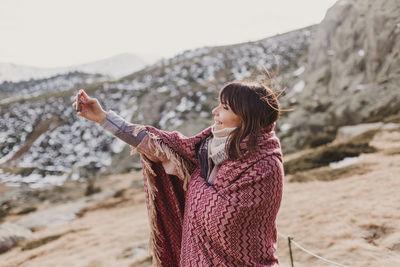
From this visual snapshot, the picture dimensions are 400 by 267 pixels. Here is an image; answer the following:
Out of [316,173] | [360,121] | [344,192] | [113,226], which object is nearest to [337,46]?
[360,121]

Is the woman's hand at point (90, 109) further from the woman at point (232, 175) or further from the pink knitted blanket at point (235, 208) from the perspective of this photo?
the pink knitted blanket at point (235, 208)

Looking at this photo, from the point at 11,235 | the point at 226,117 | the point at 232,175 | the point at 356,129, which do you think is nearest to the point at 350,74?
the point at 356,129


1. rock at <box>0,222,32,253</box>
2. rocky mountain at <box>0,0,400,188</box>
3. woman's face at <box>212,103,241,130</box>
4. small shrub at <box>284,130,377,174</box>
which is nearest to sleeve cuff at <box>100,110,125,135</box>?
woman's face at <box>212,103,241,130</box>

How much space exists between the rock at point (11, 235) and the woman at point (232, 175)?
357 inches

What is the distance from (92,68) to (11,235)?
11537 cm

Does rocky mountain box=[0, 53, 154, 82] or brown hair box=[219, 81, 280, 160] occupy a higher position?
rocky mountain box=[0, 53, 154, 82]

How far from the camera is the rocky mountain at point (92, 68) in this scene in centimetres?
9895

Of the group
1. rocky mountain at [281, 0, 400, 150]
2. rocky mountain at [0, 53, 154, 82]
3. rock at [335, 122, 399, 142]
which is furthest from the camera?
rocky mountain at [0, 53, 154, 82]

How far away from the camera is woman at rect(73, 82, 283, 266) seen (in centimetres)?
166

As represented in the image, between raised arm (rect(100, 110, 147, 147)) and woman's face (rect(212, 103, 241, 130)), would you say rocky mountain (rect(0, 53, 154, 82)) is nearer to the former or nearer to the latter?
raised arm (rect(100, 110, 147, 147))

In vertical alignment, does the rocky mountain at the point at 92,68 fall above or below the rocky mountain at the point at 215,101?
above

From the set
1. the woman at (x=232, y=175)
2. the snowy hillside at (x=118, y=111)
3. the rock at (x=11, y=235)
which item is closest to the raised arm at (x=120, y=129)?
the woman at (x=232, y=175)

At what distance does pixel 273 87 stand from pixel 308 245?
4.36 meters

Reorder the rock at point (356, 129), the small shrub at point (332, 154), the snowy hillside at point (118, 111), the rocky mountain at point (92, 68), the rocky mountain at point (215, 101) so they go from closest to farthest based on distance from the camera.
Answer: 1. the small shrub at point (332, 154)
2. the rock at point (356, 129)
3. the rocky mountain at point (215, 101)
4. the snowy hillside at point (118, 111)
5. the rocky mountain at point (92, 68)
